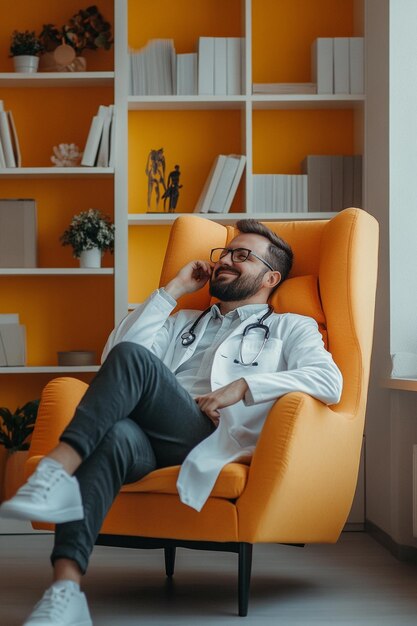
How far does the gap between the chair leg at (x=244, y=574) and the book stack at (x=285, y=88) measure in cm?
226

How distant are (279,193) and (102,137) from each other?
808 millimetres

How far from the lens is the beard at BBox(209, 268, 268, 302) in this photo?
308 centimetres

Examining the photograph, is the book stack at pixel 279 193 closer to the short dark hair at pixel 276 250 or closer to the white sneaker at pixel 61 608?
the short dark hair at pixel 276 250

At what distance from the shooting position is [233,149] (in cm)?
440

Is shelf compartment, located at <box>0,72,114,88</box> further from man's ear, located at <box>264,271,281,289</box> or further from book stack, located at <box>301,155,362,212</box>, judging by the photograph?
man's ear, located at <box>264,271,281,289</box>

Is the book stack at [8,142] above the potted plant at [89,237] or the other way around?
above

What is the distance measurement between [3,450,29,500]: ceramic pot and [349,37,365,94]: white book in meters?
2.11

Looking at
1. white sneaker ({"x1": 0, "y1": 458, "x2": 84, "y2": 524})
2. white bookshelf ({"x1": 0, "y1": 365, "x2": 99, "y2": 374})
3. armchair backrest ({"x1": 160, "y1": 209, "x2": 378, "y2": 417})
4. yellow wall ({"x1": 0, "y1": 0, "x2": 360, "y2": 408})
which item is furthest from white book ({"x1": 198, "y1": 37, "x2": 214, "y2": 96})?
white sneaker ({"x1": 0, "y1": 458, "x2": 84, "y2": 524})

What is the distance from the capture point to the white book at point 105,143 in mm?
4109

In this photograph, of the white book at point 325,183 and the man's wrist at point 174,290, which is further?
the white book at point 325,183

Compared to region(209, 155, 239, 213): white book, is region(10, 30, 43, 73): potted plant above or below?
above

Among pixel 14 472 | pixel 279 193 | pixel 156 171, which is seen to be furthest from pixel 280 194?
pixel 14 472

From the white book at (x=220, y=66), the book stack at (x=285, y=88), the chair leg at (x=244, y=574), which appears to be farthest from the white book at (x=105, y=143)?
the chair leg at (x=244, y=574)

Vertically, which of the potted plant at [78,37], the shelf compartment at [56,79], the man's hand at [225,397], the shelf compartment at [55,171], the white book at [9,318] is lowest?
the man's hand at [225,397]
